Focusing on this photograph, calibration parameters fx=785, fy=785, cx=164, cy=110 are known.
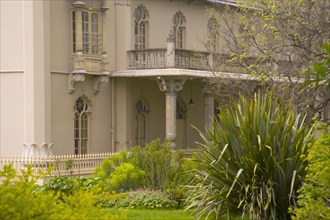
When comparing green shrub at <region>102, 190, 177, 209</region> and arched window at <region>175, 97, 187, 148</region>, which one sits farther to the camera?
arched window at <region>175, 97, 187, 148</region>

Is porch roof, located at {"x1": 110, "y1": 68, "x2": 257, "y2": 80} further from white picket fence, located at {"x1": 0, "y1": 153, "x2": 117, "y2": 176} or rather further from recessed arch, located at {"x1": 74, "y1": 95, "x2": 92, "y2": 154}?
white picket fence, located at {"x1": 0, "y1": 153, "x2": 117, "y2": 176}

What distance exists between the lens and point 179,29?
32.6 meters

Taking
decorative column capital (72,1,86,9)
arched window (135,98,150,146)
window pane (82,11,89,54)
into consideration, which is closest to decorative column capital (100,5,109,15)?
window pane (82,11,89,54)

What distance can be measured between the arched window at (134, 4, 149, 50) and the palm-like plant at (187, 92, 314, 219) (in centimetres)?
1565

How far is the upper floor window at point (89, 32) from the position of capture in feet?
89.1

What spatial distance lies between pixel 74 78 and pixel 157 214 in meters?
11.8

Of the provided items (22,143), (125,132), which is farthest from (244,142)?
(125,132)

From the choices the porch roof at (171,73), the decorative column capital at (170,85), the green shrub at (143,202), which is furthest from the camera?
the decorative column capital at (170,85)

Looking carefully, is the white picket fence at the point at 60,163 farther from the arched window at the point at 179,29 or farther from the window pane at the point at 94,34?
the arched window at the point at 179,29

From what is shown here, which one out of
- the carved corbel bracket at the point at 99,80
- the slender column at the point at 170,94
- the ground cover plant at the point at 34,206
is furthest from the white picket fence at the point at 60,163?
the ground cover plant at the point at 34,206

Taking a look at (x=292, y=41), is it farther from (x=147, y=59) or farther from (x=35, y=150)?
Answer: (x=35, y=150)

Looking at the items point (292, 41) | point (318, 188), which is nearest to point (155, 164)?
point (292, 41)

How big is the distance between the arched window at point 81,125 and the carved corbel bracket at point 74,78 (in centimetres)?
91

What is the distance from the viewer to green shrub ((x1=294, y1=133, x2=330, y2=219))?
38.7ft
